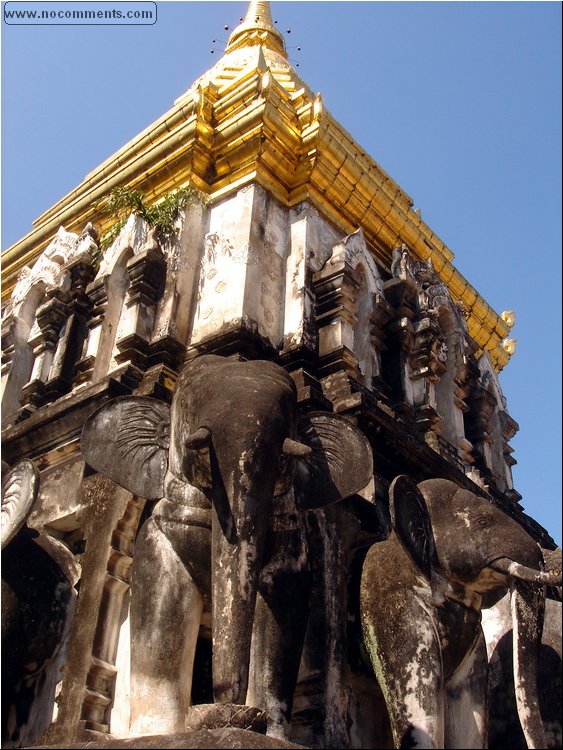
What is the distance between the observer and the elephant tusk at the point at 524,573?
17.7 ft

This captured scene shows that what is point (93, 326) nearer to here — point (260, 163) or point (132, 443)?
point (260, 163)

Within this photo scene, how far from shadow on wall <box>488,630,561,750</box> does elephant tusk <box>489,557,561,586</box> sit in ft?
3.38

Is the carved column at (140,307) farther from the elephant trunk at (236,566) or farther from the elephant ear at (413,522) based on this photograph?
the elephant trunk at (236,566)

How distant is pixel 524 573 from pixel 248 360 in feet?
9.09

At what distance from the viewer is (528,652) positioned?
550 cm

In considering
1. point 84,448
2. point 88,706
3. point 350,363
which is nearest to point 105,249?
point 350,363

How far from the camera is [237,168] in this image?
9070 mm

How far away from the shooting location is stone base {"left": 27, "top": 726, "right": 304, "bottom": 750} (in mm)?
4109

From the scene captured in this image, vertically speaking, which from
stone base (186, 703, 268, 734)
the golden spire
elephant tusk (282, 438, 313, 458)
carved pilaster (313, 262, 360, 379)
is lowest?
stone base (186, 703, 268, 734)

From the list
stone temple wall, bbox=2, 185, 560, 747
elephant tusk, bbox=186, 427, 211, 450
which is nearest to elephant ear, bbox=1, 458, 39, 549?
stone temple wall, bbox=2, 185, 560, 747

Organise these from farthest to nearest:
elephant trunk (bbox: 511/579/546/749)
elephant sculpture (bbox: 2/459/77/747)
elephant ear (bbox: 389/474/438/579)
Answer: elephant sculpture (bbox: 2/459/77/747), elephant ear (bbox: 389/474/438/579), elephant trunk (bbox: 511/579/546/749)

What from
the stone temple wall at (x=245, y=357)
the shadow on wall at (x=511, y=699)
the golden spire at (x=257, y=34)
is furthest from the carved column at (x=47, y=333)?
the golden spire at (x=257, y=34)

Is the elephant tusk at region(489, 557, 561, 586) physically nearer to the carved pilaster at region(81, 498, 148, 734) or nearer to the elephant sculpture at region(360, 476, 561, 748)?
the elephant sculpture at region(360, 476, 561, 748)

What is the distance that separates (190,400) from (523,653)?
257 centimetres
